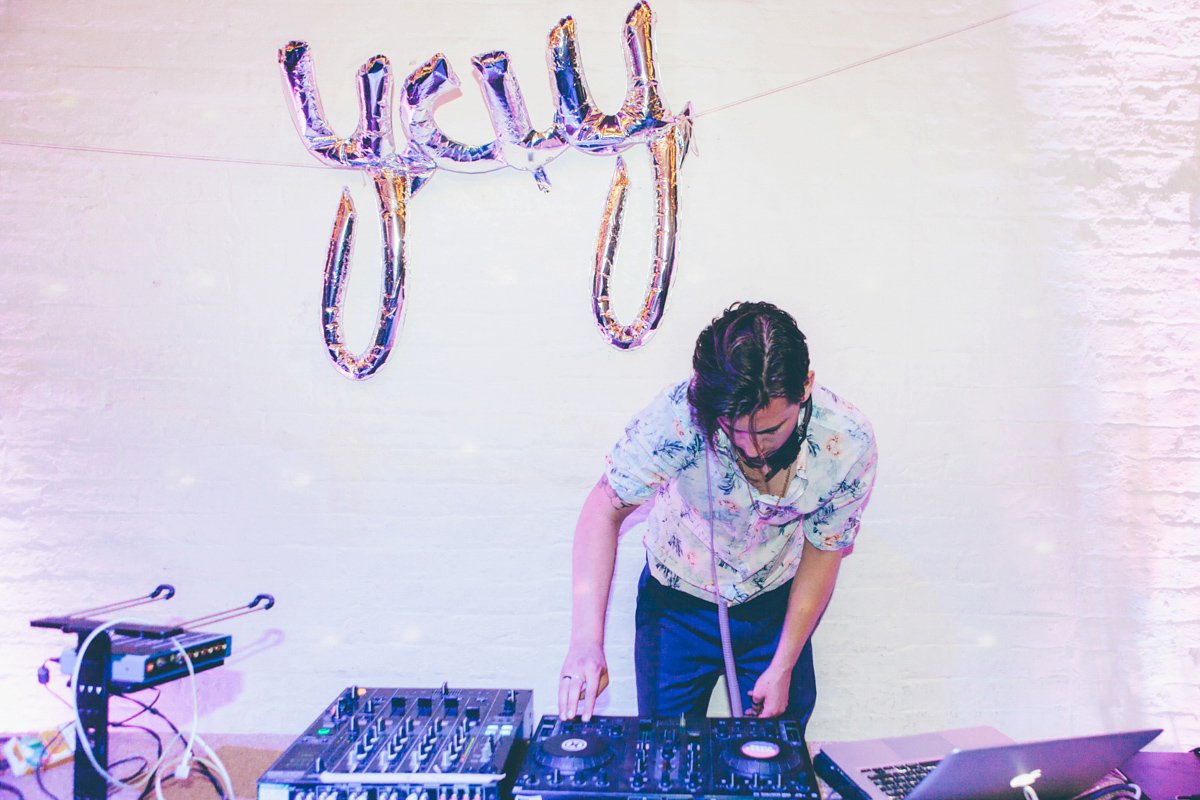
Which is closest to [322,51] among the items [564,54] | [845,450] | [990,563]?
[564,54]

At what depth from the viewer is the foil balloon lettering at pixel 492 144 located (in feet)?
7.56

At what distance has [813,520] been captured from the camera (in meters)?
1.66

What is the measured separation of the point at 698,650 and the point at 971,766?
0.89m

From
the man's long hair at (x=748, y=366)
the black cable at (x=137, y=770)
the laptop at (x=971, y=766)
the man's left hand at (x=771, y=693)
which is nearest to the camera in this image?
the laptop at (x=971, y=766)

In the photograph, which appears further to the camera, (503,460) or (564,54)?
(503,460)

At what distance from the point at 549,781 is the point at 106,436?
6.96 feet

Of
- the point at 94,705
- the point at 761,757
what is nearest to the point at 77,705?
the point at 94,705

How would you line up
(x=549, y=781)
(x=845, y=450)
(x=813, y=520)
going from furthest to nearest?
(x=813, y=520)
(x=845, y=450)
(x=549, y=781)

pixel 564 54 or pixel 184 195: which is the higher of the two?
pixel 564 54

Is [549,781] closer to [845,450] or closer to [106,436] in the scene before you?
[845,450]

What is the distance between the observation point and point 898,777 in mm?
1200

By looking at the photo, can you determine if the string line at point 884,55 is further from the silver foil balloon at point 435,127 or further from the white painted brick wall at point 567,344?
the silver foil balloon at point 435,127

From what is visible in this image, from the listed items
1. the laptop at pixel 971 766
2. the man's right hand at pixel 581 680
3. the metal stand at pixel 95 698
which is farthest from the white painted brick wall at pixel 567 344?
the metal stand at pixel 95 698

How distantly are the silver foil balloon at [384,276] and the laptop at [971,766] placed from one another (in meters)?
1.73
